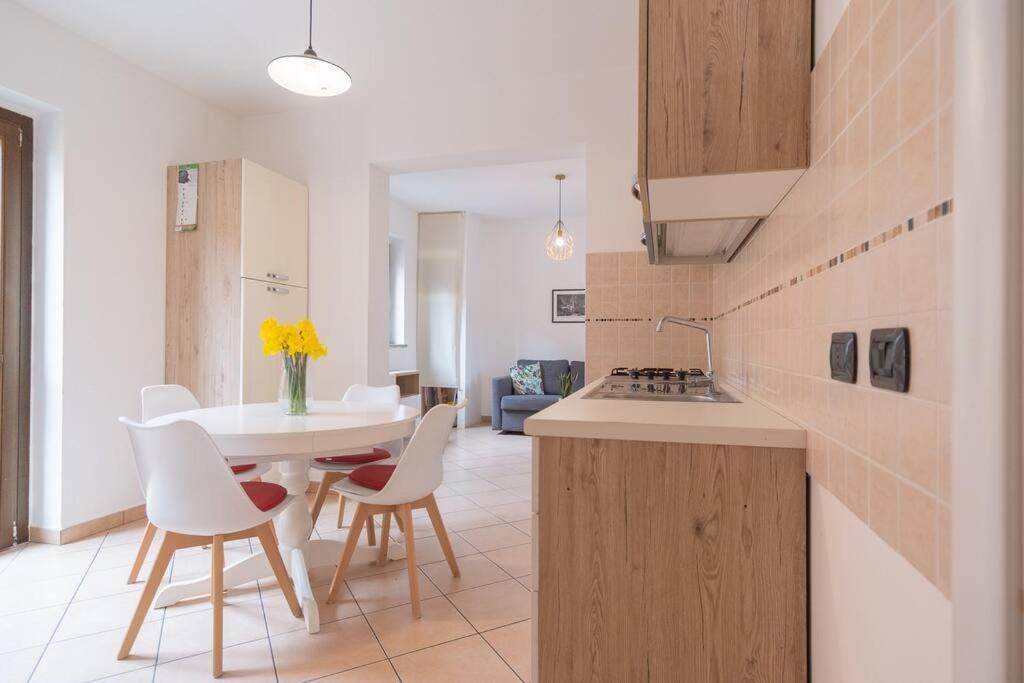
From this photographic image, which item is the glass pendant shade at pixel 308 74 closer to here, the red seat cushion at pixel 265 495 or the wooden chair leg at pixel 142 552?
the red seat cushion at pixel 265 495

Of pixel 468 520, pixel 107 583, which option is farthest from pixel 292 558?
pixel 468 520

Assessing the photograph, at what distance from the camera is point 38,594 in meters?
2.14

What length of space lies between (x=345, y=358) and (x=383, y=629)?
2.08 metres

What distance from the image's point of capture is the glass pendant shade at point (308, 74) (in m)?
2.21

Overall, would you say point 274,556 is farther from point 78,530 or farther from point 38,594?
point 78,530

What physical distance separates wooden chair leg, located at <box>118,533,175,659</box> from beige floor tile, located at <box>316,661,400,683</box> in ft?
2.03

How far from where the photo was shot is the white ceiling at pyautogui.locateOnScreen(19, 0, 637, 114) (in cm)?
257

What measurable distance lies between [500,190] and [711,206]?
4237 mm

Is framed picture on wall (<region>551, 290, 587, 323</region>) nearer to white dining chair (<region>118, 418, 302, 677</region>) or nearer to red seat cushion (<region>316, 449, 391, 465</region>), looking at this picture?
red seat cushion (<region>316, 449, 391, 465</region>)

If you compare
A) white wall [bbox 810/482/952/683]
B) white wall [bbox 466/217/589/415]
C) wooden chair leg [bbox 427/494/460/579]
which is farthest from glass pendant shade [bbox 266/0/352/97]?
white wall [bbox 466/217/589/415]

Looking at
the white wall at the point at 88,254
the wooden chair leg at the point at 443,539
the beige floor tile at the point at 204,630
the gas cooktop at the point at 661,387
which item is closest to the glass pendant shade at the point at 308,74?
the white wall at the point at 88,254

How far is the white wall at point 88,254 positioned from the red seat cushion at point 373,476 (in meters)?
1.78

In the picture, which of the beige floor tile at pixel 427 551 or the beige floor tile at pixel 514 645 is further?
the beige floor tile at pixel 427 551

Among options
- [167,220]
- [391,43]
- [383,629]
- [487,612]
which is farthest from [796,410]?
[167,220]
